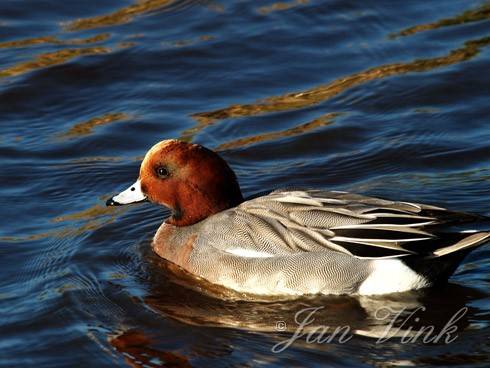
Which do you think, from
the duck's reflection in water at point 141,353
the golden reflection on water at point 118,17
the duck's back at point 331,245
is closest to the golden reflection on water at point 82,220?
the duck's back at point 331,245

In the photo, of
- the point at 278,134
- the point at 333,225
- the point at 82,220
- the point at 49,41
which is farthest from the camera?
the point at 49,41

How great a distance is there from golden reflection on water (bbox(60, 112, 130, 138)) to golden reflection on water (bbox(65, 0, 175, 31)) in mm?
1852

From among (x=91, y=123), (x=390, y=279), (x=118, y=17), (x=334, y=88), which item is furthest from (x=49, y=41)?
(x=390, y=279)

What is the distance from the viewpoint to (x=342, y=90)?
1026cm

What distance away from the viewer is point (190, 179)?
764cm

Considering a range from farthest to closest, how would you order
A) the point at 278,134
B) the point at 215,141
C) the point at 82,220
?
the point at 278,134
the point at 215,141
the point at 82,220

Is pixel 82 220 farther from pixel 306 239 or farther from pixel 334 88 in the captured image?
pixel 334 88

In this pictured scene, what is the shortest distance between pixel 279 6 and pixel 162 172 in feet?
15.6

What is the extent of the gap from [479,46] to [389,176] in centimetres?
267

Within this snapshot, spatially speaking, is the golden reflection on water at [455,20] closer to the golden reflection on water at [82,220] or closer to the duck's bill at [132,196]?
the golden reflection on water at [82,220]

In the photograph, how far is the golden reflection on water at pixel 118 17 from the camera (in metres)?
11.6

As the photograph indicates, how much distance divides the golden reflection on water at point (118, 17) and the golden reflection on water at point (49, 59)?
48 cm

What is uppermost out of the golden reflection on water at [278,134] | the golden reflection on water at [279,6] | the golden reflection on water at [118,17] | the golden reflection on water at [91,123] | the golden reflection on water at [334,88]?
the golden reflection on water at [118,17]

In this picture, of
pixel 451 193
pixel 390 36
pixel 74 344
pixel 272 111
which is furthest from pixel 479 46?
pixel 74 344
